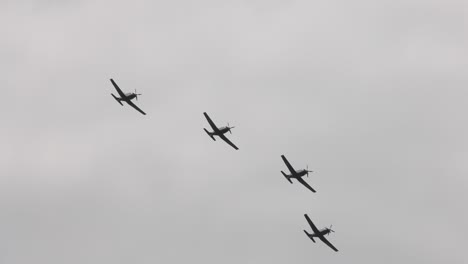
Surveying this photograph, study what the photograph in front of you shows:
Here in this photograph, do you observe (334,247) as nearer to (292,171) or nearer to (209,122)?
(292,171)

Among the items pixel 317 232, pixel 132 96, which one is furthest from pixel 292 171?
pixel 132 96

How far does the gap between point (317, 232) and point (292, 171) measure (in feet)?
40.3

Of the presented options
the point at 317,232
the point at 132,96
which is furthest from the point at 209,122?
the point at 317,232

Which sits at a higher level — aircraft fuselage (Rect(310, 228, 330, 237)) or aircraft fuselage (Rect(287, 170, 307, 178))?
aircraft fuselage (Rect(287, 170, 307, 178))

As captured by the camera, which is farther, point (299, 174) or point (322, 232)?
point (322, 232)

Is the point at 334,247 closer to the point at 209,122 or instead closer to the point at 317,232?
the point at 317,232

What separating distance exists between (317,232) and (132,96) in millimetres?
36460

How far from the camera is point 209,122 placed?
12344 cm

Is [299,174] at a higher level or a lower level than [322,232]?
higher

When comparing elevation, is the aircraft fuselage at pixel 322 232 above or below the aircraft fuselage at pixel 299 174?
below

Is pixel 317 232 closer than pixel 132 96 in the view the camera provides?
No

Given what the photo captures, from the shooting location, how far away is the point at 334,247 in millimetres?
136625

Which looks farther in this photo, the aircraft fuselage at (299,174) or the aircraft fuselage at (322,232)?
the aircraft fuselage at (322,232)

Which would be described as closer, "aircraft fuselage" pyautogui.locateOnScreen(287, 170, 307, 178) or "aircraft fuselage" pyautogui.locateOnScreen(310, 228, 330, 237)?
"aircraft fuselage" pyautogui.locateOnScreen(287, 170, 307, 178)
